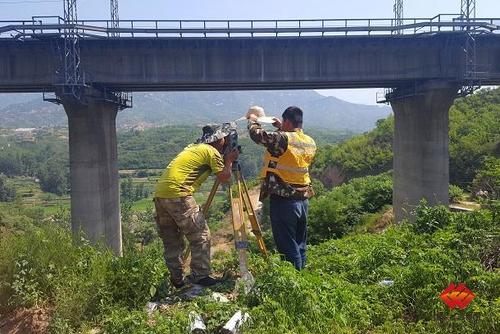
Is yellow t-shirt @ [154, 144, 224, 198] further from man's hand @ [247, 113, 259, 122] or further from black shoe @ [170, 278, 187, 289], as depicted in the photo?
black shoe @ [170, 278, 187, 289]

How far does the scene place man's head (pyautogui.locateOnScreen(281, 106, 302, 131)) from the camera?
18.2ft

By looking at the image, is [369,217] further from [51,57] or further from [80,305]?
[80,305]

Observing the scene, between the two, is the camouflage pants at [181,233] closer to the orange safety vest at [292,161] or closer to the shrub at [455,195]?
the orange safety vest at [292,161]

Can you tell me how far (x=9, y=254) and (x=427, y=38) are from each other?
18.8 metres

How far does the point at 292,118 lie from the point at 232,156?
90 cm

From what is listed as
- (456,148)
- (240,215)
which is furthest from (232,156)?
(456,148)

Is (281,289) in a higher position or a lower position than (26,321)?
higher

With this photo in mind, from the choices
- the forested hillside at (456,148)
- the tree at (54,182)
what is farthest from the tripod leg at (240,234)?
the tree at (54,182)

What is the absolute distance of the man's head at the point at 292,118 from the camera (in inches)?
218

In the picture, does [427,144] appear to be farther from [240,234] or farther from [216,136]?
[240,234]

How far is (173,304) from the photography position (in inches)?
186

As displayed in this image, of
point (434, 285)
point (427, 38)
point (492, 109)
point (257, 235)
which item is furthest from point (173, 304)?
point (492, 109)

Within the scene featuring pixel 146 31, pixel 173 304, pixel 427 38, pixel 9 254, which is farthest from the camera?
pixel 427 38

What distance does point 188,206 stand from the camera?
5.05 meters
